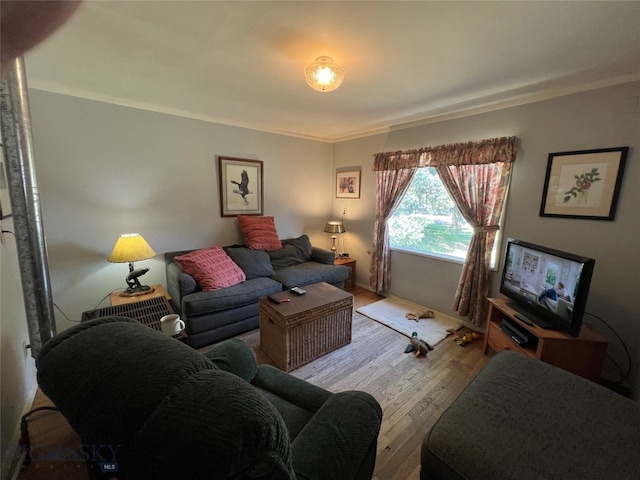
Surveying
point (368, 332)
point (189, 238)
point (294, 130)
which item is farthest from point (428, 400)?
point (294, 130)

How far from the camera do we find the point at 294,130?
3.69 metres

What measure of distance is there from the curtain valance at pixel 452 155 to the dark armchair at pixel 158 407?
286 centimetres

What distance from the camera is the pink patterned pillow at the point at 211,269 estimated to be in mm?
2553

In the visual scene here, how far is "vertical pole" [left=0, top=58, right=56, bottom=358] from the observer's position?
110 centimetres

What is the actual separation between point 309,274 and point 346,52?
7.30ft

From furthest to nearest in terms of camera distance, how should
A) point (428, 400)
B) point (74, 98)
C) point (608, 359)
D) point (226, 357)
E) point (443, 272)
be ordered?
point (443, 272), point (74, 98), point (608, 359), point (428, 400), point (226, 357)

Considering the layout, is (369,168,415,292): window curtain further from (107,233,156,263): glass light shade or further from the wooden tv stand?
(107,233,156,263): glass light shade

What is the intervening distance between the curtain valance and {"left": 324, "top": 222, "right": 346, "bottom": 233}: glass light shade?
0.99 metres

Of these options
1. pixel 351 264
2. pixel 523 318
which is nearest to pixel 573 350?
pixel 523 318

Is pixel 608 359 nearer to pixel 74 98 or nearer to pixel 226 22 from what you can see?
pixel 226 22

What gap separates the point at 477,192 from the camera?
2.60 meters

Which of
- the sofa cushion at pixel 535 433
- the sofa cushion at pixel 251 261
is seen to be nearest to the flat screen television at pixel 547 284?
the sofa cushion at pixel 535 433

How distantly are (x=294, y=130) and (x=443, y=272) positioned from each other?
273 centimetres

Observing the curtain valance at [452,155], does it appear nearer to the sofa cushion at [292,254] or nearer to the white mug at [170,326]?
the sofa cushion at [292,254]
